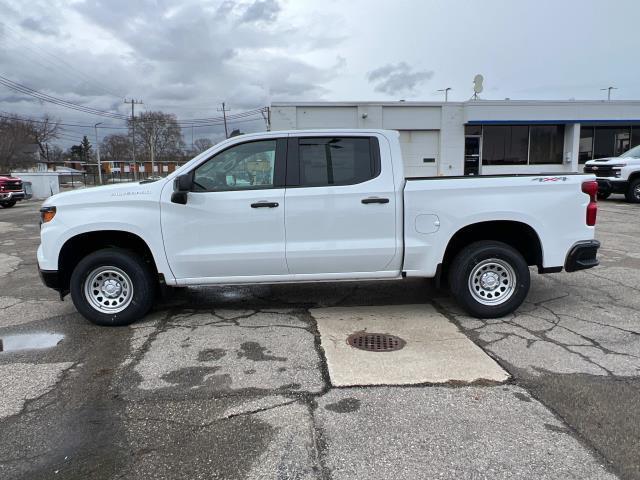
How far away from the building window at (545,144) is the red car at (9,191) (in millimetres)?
25120

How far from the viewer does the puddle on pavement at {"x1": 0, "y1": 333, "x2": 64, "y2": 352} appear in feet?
16.0

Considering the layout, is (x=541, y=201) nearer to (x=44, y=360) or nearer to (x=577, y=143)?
(x=44, y=360)

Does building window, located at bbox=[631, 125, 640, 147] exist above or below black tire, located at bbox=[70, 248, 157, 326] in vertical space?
above

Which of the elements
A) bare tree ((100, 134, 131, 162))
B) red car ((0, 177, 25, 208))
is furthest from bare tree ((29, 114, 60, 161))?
red car ((0, 177, 25, 208))

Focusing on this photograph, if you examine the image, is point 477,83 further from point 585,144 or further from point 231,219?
point 231,219

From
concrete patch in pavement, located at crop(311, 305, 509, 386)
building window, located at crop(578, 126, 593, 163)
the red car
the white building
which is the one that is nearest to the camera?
concrete patch in pavement, located at crop(311, 305, 509, 386)

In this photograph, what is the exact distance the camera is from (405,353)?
4477mm

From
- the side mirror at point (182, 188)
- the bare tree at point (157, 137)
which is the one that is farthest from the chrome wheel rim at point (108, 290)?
the bare tree at point (157, 137)

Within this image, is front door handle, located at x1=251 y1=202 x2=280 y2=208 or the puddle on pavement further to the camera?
front door handle, located at x1=251 y1=202 x2=280 y2=208

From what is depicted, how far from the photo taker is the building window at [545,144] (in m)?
26.4

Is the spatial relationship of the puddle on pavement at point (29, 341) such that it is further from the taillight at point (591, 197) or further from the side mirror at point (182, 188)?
the taillight at point (591, 197)

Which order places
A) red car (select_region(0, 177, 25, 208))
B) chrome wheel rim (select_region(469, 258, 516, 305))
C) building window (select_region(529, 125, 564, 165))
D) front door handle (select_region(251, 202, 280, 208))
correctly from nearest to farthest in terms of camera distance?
front door handle (select_region(251, 202, 280, 208)), chrome wheel rim (select_region(469, 258, 516, 305)), red car (select_region(0, 177, 25, 208)), building window (select_region(529, 125, 564, 165))

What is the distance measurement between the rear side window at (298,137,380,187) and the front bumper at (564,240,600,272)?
2.23 metres

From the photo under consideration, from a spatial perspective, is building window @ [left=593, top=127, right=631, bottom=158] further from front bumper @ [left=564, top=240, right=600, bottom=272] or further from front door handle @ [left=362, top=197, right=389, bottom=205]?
front door handle @ [left=362, top=197, right=389, bottom=205]
